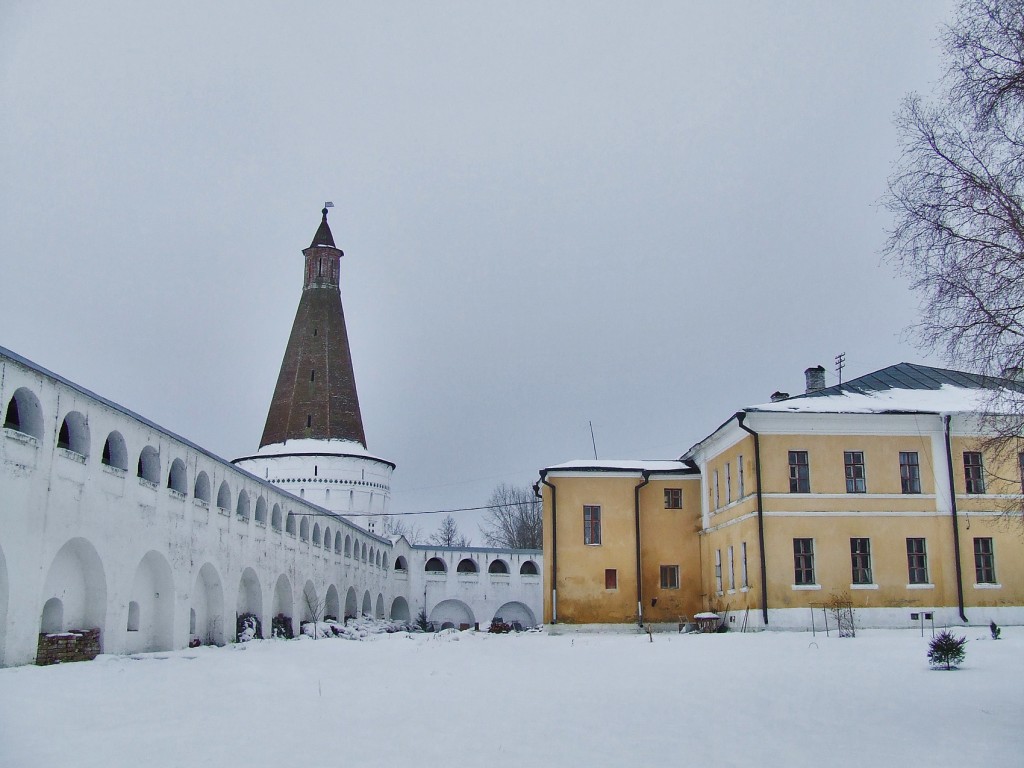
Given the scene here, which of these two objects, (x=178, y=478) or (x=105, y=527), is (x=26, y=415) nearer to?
(x=105, y=527)

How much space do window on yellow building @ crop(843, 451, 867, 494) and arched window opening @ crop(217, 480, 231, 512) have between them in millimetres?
15132

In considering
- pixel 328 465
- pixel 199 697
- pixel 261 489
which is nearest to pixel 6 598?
pixel 199 697

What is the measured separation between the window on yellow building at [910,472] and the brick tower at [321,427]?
95.0 feet

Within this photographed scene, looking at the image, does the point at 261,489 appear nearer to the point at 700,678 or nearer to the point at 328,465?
the point at 700,678

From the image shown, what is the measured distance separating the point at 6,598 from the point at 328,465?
33.5 metres

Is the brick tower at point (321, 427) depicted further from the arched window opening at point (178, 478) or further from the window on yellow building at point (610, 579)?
the arched window opening at point (178, 478)

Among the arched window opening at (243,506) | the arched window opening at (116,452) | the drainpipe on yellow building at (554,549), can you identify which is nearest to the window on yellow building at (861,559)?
the drainpipe on yellow building at (554,549)

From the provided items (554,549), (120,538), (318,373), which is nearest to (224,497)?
(120,538)

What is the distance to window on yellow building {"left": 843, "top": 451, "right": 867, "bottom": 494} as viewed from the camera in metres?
24.4

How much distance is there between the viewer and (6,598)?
550 inches

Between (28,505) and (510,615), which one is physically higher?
(28,505)

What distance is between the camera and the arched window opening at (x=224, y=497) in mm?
23859

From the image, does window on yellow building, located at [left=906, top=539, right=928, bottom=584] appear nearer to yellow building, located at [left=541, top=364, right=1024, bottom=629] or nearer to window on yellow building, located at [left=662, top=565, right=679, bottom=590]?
yellow building, located at [left=541, top=364, right=1024, bottom=629]

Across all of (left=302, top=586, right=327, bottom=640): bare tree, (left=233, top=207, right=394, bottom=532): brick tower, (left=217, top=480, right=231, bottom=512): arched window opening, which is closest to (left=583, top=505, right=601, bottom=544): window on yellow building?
(left=302, top=586, right=327, bottom=640): bare tree
